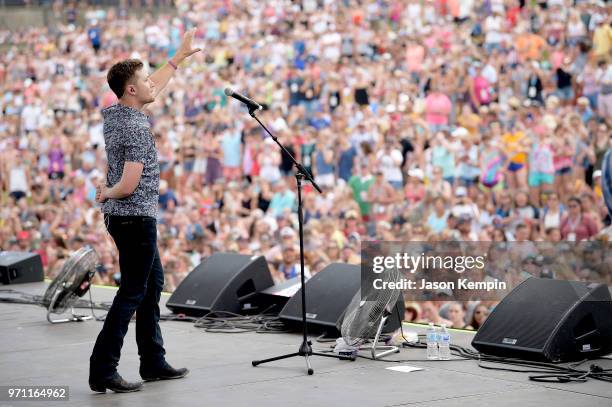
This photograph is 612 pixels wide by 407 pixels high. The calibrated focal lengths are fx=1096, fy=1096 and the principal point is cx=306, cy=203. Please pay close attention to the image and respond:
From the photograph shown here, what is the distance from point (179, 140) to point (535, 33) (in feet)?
18.6

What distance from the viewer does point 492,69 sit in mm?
15453

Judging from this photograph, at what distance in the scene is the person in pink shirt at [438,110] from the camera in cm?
1513

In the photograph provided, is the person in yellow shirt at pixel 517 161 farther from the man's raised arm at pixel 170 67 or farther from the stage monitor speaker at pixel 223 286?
the man's raised arm at pixel 170 67

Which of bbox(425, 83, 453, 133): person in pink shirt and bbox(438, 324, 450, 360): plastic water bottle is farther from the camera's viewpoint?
bbox(425, 83, 453, 133): person in pink shirt

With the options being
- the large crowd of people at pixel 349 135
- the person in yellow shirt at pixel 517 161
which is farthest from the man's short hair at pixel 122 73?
the person in yellow shirt at pixel 517 161

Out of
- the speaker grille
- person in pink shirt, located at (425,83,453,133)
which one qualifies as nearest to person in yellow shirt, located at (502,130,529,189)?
person in pink shirt, located at (425,83,453,133)

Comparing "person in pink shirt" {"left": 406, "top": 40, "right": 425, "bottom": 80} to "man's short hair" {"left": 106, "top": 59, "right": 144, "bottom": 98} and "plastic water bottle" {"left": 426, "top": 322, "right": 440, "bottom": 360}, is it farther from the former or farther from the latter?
"man's short hair" {"left": 106, "top": 59, "right": 144, "bottom": 98}

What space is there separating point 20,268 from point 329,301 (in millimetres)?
4087

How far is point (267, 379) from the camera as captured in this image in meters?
5.60

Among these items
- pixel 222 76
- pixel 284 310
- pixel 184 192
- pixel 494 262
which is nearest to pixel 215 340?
pixel 284 310

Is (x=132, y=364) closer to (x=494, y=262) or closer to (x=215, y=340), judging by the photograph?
(x=215, y=340)

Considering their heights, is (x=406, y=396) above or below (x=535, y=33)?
below

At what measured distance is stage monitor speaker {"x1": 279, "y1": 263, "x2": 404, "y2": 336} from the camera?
22.2 feet

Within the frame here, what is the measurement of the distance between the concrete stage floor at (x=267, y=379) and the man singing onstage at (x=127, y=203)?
8.0 inches
